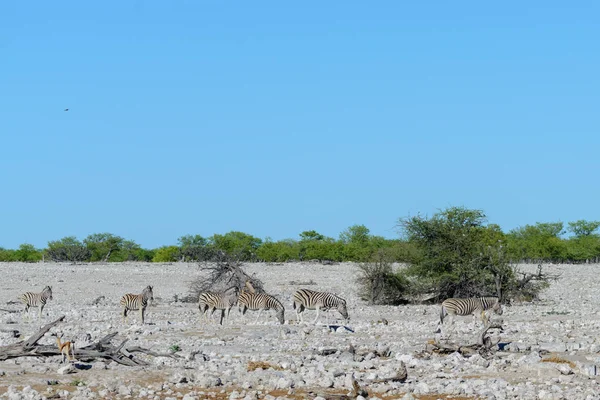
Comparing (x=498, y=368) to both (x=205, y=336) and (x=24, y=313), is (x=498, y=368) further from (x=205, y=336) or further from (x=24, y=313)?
(x=24, y=313)

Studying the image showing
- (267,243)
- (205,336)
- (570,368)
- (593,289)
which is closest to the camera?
(570,368)

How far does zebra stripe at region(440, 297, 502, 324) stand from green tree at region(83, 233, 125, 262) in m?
52.4

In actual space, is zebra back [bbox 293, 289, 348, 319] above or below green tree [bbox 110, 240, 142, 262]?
below

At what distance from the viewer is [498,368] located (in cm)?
1245

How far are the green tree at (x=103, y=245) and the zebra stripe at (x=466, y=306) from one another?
52.4m

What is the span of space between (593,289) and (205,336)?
20550mm

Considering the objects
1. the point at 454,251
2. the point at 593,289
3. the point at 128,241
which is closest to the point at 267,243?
the point at 128,241

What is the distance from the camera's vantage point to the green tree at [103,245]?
239ft

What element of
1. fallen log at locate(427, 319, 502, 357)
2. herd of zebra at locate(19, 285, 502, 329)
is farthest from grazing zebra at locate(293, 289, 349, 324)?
fallen log at locate(427, 319, 502, 357)

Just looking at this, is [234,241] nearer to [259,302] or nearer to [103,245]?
[103,245]

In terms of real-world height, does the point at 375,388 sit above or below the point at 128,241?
below

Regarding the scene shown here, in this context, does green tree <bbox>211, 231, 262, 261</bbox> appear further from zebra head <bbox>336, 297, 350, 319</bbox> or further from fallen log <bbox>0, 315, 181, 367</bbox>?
fallen log <bbox>0, 315, 181, 367</bbox>

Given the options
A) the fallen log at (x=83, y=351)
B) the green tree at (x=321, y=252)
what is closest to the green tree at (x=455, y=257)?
the fallen log at (x=83, y=351)

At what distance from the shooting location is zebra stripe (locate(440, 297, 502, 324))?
758 inches
